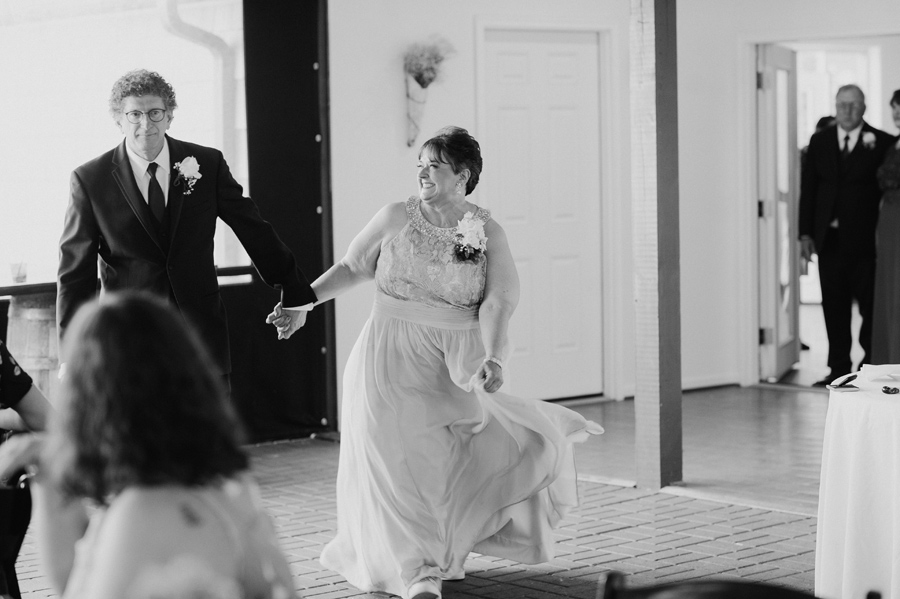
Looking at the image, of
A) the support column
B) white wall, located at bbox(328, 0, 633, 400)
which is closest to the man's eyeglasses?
the support column

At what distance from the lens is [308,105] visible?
754 cm

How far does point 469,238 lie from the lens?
14.8 ft

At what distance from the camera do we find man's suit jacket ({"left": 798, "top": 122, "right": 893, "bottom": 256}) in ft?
29.1

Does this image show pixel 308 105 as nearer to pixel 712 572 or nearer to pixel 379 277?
pixel 379 277

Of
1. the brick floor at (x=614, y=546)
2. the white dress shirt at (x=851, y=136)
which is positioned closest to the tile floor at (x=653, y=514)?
the brick floor at (x=614, y=546)

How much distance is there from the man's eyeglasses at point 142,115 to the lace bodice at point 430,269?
3.03 ft

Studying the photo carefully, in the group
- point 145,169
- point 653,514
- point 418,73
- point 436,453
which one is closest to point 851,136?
point 418,73

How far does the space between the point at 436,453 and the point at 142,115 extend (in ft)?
5.14

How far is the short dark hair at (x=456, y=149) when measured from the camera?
14.9 ft

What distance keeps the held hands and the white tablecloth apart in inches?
79.0

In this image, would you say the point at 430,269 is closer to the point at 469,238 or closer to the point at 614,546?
the point at 469,238

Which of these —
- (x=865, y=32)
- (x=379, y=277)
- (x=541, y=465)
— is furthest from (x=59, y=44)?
(x=865, y=32)

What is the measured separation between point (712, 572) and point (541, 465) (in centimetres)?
78

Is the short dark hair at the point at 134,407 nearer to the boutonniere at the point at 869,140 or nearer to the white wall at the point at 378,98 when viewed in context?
the white wall at the point at 378,98
